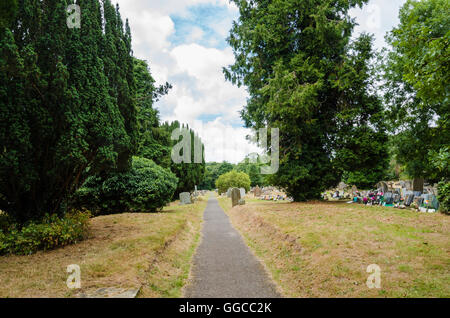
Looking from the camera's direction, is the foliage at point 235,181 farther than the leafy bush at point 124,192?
Yes

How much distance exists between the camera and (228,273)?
19.1 ft

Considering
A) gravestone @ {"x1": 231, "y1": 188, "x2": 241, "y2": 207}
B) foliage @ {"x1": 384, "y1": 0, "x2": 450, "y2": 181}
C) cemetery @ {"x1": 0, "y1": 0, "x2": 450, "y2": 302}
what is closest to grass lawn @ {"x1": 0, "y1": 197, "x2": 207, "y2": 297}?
cemetery @ {"x1": 0, "y1": 0, "x2": 450, "y2": 302}

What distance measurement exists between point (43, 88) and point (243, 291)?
Result: 705 centimetres

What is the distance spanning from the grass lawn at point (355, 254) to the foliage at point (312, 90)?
6259 millimetres

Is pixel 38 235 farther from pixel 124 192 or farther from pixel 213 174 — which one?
pixel 213 174

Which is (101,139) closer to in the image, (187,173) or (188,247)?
(188,247)

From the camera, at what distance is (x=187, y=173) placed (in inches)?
1195

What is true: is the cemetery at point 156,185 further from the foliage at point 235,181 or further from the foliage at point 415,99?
the foliage at point 235,181

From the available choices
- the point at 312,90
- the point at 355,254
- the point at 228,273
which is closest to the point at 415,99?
the point at 312,90

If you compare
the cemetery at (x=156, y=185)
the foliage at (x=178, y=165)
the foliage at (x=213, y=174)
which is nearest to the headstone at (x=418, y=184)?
the cemetery at (x=156, y=185)

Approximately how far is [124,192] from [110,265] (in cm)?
876

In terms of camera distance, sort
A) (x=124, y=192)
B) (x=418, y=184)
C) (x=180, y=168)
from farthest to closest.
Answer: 1. (x=180, y=168)
2. (x=418, y=184)
3. (x=124, y=192)

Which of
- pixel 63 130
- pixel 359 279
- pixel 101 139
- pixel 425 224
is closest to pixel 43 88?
pixel 63 130

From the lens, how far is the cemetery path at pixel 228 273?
480cm
